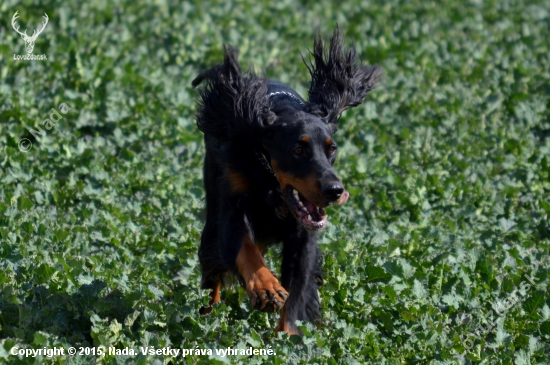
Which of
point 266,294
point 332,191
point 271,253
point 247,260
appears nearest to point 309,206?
point 332,191

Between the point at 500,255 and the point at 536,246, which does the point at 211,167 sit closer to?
the point at 500,255

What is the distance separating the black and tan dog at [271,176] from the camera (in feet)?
A: 14.5

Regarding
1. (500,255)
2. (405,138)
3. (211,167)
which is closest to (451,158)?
(405,138)

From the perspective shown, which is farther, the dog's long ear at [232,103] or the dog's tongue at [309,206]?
the dog's long ear at [232,103]

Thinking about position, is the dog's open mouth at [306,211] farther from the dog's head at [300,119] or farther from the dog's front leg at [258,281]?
the dog's front leg at [258,281]

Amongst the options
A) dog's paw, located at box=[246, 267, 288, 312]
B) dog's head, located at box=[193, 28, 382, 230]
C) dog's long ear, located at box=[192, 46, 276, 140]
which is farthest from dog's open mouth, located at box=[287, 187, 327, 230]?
dog's long ear, located at box=[192, 46, 276, 140]

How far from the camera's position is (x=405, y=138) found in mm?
8203

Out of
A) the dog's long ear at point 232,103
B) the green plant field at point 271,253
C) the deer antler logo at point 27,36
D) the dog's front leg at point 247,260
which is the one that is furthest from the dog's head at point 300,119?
the deer antler logo at point 27,36

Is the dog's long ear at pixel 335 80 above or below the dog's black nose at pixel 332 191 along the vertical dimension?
above

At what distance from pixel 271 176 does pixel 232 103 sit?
54 centimetres

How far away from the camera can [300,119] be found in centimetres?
468

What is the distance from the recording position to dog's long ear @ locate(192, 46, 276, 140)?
479 centimetres

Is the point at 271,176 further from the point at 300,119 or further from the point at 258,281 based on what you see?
the point at 258,281

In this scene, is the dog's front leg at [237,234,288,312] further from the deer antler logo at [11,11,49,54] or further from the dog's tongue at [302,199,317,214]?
the deer antler logo at [11,11,49,54]
